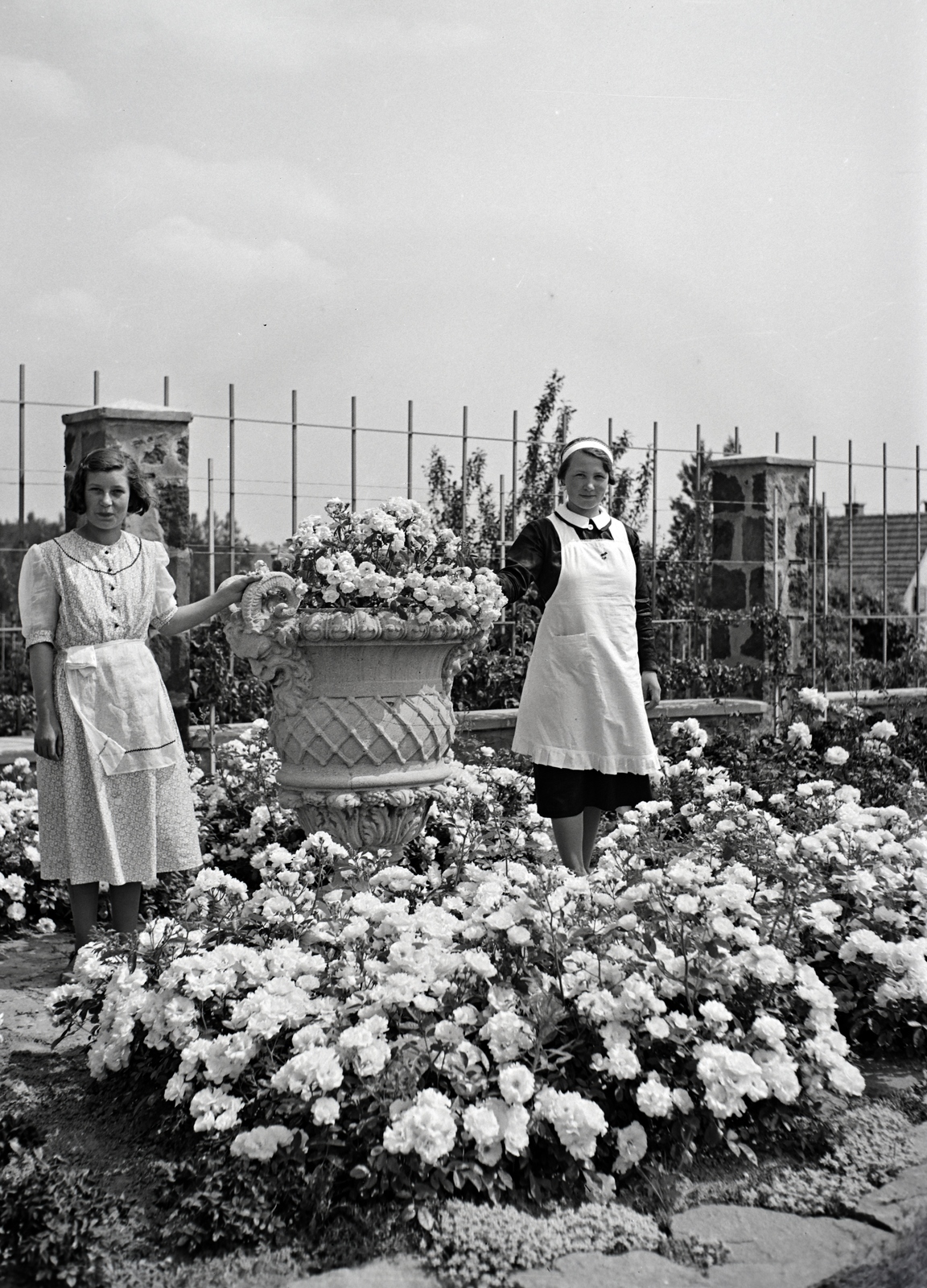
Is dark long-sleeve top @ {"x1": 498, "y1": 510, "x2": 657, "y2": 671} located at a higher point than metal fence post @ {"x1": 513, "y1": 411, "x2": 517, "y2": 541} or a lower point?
lower

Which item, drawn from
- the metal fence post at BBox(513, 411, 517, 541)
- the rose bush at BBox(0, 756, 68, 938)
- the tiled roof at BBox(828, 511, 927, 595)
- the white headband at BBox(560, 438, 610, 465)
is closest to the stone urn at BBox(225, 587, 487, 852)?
the white headband at BBox(560, 438, 610, 465)

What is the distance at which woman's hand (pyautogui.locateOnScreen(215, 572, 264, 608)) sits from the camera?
3424 millimetres

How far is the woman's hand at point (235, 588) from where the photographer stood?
3424mm

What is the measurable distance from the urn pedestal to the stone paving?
5.67 feet

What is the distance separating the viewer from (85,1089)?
2494mm

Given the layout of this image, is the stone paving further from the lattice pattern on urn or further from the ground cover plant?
the lattice pattern on urn

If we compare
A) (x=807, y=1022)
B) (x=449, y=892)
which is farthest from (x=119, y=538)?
(x=807, y=1022)

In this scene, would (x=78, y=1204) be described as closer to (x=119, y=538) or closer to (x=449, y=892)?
(x=449, y=892)

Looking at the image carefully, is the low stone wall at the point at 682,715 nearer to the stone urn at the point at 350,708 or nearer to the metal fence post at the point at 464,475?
the metal fence post at the point at 464,475

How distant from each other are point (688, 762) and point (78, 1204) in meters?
3.50

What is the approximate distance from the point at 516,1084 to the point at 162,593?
6.09 feet

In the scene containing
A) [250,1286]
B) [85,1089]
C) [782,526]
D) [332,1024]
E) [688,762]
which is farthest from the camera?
[782,526]

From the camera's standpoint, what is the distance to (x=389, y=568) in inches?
144

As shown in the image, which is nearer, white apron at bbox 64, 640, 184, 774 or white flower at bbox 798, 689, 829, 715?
white apron at bbox 64, 640, 184, 774
